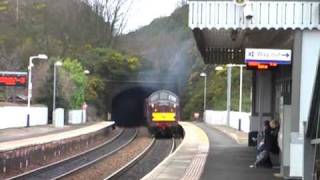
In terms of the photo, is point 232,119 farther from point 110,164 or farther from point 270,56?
point 270,56

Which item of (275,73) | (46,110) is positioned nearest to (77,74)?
(46,110)

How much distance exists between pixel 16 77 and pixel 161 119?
11353mm

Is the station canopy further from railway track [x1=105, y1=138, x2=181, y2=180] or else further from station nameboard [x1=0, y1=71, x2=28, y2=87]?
station nameboard [x1=0, y1=71, x2=28, y2=87]

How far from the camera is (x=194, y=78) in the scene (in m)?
87.5

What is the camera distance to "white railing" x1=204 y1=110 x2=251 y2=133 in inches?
1752

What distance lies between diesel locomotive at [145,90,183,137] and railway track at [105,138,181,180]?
5421 mm

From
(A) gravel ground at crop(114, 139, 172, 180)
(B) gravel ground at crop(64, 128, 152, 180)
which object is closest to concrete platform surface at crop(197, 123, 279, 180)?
(A) gravel ground at crop(114, 139, 172, 180)

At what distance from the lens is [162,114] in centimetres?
4728

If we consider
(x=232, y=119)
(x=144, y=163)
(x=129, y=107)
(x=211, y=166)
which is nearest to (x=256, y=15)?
(x=211, y=166)

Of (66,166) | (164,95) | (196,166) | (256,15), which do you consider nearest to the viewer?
(256,15)

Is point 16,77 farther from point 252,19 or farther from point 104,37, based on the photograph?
point 104,37

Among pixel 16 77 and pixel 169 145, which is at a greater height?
pixel 16 77

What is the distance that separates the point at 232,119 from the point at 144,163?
26221 millimetres

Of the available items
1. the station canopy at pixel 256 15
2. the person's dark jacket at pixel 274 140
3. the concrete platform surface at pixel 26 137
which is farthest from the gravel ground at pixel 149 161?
the station canopy at pixel 256 15
